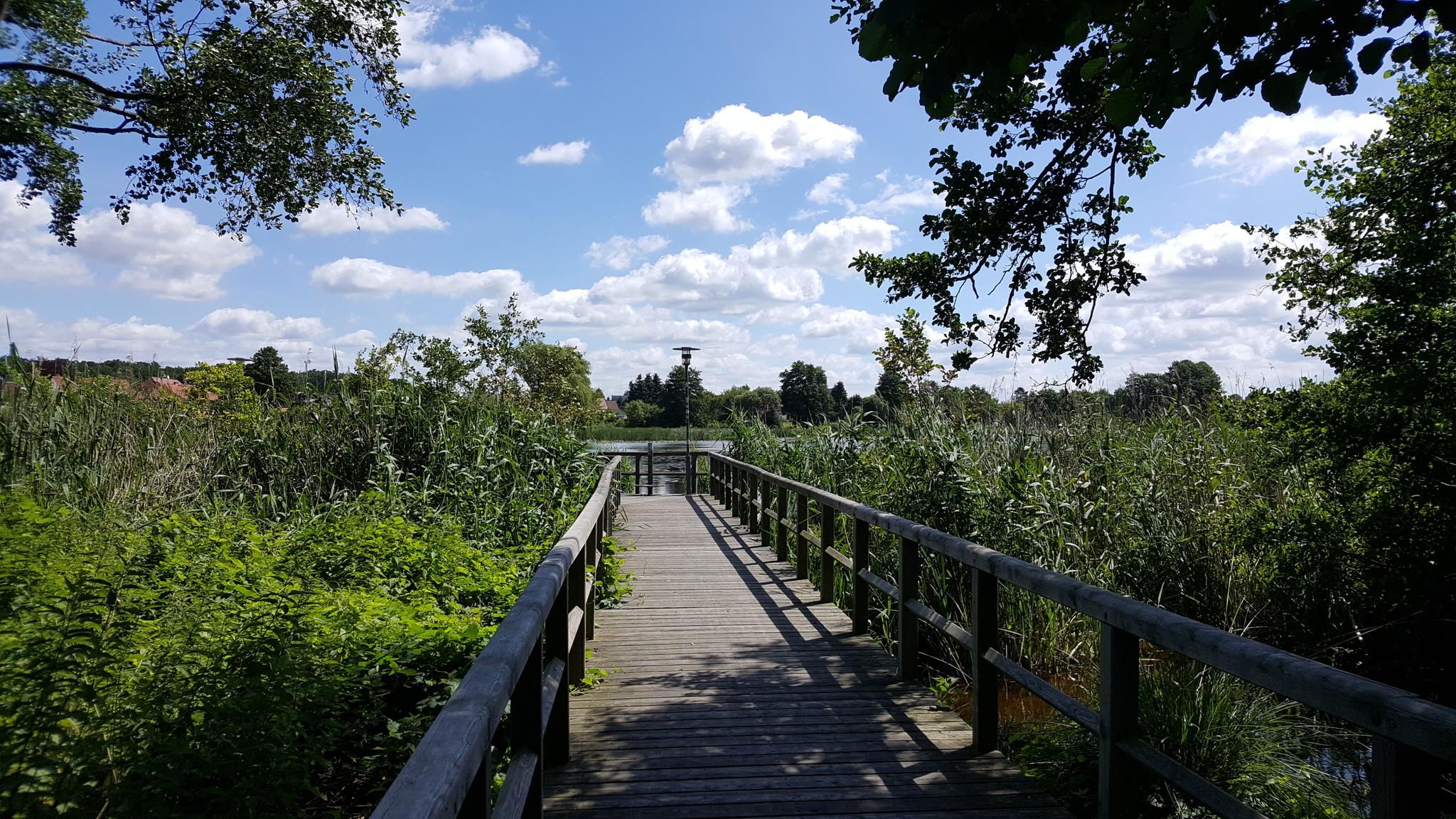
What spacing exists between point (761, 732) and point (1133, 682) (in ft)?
5.96

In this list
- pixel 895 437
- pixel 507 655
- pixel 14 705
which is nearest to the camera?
pixel 507 655

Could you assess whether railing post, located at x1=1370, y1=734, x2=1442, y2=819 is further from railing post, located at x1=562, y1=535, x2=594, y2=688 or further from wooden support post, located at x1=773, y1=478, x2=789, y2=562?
wooden support post, located at x1=773, y1=478, x2=789, y2=562

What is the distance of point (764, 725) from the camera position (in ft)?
13.1

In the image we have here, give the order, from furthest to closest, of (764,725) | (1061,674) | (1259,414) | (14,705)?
(1259,414), (1061,674), (764,725), (14,705)

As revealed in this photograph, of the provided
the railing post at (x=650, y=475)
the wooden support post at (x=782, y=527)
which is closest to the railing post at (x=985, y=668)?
the wooden support post at (x=782, y=527)

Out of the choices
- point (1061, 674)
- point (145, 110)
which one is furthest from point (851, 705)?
point (145, 110)

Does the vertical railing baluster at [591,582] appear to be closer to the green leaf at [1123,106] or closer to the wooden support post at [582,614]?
the wooden support post at [582,614]

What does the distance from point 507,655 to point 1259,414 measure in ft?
21.3

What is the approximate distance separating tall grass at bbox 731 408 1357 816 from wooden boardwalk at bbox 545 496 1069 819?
82 centimetres

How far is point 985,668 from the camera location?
141 inches

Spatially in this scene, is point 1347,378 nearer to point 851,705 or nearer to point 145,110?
point 851,705

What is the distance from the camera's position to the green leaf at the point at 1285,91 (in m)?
3.25

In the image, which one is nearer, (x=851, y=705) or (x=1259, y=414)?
(x=851, y=705)

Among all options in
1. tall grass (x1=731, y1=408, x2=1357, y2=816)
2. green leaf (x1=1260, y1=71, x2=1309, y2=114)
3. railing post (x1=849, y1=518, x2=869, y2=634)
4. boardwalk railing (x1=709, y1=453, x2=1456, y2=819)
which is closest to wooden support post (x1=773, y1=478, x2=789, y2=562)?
tall grass (x1=731, y1=408, x2=1357, y2=816)
